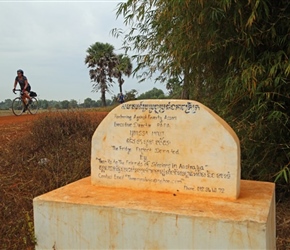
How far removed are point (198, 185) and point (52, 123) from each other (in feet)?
14.2

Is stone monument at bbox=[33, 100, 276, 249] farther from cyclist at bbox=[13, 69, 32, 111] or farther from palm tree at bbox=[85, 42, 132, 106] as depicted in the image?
palm tree at bbox=[85, 42, 132, 106]

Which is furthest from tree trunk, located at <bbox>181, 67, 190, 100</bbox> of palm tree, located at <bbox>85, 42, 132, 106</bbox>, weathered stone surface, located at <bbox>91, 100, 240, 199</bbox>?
palm tree, located at <bbox>85, 42, 132, 106</bbox>

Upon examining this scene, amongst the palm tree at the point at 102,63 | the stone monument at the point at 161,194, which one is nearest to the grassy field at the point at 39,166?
the stone monument at the point at 161,194

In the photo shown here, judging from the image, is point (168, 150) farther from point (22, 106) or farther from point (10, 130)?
point (22, 106)

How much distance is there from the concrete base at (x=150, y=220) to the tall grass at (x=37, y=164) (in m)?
0.84

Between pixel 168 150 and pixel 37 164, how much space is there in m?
3.26

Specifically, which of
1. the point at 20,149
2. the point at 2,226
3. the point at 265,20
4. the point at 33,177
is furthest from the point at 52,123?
the point at 265,20

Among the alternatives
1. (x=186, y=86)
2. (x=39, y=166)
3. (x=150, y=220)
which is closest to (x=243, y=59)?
(x=186, y=86)

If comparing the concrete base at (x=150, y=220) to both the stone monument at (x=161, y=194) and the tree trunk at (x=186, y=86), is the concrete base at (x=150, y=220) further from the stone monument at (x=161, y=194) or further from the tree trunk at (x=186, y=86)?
the tree trunk at (x=186, y=86)

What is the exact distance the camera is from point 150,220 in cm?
212

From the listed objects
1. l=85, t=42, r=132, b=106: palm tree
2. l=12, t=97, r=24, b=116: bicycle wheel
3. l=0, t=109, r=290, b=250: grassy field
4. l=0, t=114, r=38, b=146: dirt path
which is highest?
l=85, t=42, r=132, b=106: palm tree

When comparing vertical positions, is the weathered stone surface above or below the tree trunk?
below

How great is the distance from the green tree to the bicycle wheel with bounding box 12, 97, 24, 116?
5634 mm

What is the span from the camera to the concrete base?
1.96m
